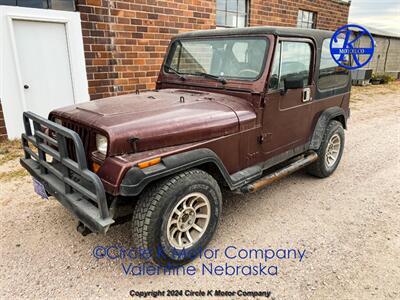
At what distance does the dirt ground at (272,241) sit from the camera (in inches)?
92.9

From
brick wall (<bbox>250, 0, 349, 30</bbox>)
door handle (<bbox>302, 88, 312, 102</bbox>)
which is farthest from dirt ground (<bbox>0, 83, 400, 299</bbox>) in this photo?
brick wall (<bbox>250, 0, 349, 30</bbox>)

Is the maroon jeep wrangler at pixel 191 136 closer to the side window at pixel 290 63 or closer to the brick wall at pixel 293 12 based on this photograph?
the side window at pixel 290 63

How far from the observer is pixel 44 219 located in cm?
324

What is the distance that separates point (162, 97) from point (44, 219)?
1790 mm

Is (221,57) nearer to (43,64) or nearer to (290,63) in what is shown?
(290,63)

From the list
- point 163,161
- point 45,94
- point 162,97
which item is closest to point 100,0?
point 45,94

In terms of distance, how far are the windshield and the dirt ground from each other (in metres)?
1.49

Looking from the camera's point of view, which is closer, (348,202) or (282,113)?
(282,113)

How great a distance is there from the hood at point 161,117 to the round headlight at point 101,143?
77mm

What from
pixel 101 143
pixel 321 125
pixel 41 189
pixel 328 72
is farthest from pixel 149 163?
pixel 328 72

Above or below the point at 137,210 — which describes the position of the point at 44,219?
below

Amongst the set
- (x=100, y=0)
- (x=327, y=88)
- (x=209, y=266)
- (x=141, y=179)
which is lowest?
(x=209, y=266)

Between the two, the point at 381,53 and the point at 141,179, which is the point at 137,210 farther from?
the point at 381,53

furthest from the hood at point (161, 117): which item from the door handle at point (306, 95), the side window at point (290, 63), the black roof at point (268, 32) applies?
the door handle at point (306, 95)
